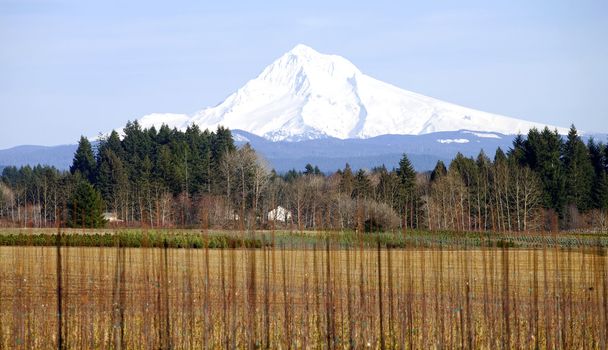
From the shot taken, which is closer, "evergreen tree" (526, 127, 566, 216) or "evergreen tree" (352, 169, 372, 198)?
"evergreen tree" (352, 169, 372, 198)

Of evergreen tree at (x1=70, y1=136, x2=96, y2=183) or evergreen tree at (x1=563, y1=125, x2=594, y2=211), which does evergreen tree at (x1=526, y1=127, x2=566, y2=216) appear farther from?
evergreen tree at (x1=70, y1=136, x2=96, y2=183)

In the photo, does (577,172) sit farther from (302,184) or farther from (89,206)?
(89,206)

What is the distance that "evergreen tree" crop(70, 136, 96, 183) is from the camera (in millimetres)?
99125

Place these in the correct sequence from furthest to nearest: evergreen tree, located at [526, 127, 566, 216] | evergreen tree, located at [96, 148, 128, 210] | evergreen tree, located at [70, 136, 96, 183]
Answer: evergreen tree, located at [70, 136, 96, 183] → evergreen tree, located at [96, 148, 128, 210] → evergreen tree, located at [526, 127, 566, 216]

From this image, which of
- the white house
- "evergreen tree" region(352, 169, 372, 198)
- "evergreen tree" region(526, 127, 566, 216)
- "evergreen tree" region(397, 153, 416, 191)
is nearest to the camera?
the white house

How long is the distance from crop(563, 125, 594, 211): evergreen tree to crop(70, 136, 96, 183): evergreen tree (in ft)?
157

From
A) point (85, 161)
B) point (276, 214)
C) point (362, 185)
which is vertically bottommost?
point (276, 214)

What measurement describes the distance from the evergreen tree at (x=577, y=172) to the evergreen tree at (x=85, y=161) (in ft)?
157

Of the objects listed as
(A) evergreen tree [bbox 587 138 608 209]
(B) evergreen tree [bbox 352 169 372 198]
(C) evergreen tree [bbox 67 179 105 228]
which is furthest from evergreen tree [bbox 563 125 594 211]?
(C) evergreen tree [bbox 67 179 105 228]

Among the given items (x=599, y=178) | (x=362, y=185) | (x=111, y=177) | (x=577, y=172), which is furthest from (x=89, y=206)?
(x=599, y=178)

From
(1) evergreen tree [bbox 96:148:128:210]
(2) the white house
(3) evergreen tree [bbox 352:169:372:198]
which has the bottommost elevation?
(2) the white house

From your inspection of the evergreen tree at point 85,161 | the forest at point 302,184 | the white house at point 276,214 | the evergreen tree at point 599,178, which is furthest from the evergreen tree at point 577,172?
the evergreen tree at point 85,161

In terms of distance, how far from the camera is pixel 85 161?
329 feet

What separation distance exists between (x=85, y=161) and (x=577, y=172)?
5126cm
